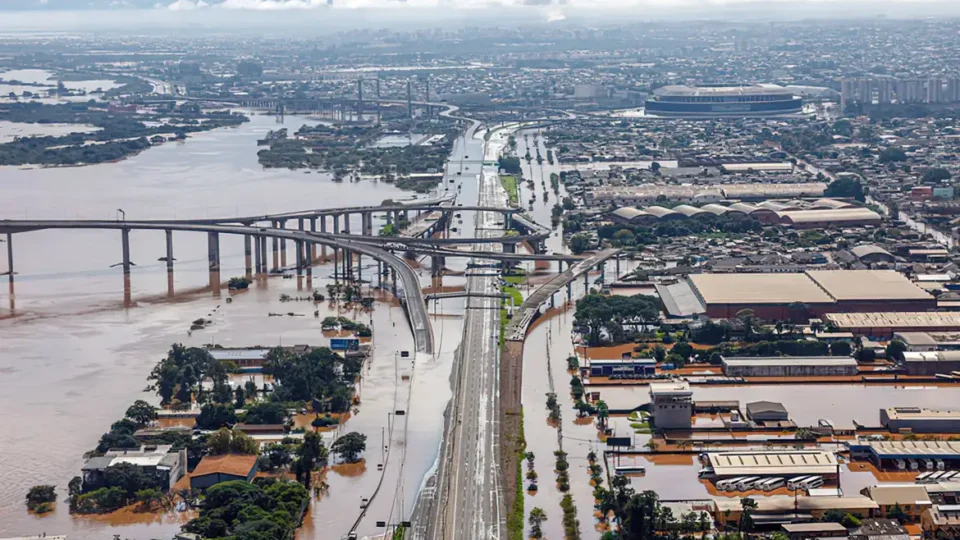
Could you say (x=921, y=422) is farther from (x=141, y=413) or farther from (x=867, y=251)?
(x=867, y=251)

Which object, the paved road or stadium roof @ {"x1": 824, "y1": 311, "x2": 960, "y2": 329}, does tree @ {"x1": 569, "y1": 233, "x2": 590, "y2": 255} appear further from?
stadium roof @ {"x1": 824, "y1": 311, "x2": 960, "y2": 329}

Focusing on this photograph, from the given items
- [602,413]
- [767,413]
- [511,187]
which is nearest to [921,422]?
[767,413]

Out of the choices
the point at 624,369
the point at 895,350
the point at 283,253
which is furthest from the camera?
the point at 283,253

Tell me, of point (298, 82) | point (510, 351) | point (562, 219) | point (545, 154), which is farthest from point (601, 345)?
point (298, 82)

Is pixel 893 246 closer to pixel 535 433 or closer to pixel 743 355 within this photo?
pixel 743 355

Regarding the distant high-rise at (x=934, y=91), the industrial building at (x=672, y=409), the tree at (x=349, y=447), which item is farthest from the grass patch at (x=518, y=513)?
the distant high-rise at (x=934, y=91)

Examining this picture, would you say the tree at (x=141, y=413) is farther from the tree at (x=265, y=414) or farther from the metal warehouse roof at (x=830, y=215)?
the metal warehouse roof at (x=830, y=215)

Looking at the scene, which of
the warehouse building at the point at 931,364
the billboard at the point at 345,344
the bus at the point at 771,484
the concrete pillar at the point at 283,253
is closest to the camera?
the bus at the point at 771,484
